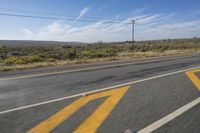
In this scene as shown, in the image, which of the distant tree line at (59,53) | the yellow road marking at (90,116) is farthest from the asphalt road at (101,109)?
the distant tree line at (59,53)

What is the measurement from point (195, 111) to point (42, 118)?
3178 mm

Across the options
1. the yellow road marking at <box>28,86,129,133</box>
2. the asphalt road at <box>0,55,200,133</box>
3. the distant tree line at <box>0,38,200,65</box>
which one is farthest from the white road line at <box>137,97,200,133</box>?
the distant tree line at <box>0,38,200,65</box>

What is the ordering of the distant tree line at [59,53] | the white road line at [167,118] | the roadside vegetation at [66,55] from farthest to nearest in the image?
the distant tree line at [59,53] < the roadside vegetation at [66,55] < the white road line at [167,118]

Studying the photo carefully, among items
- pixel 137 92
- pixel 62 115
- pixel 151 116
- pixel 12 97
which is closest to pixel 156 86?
pixel 137 92

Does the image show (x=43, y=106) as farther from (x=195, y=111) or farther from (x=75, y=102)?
(x=195, y=111)

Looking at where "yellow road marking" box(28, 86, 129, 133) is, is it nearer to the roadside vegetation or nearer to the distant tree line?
the roadside vegetation

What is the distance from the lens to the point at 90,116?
12.6ft

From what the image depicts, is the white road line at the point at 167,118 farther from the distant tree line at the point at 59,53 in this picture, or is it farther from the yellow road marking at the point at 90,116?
the distant tree line at the point at 59,53

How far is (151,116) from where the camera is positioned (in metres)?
3.82

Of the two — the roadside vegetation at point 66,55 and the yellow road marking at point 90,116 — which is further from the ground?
the roadside vegetation at point 66,55

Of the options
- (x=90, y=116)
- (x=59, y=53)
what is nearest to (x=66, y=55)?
(x=59, y=53)

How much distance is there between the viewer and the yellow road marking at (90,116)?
331cm

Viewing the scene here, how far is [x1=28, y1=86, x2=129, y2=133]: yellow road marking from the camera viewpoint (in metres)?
3.31

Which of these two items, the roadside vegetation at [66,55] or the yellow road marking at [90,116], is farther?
the roadside vegetation at [66,55]
